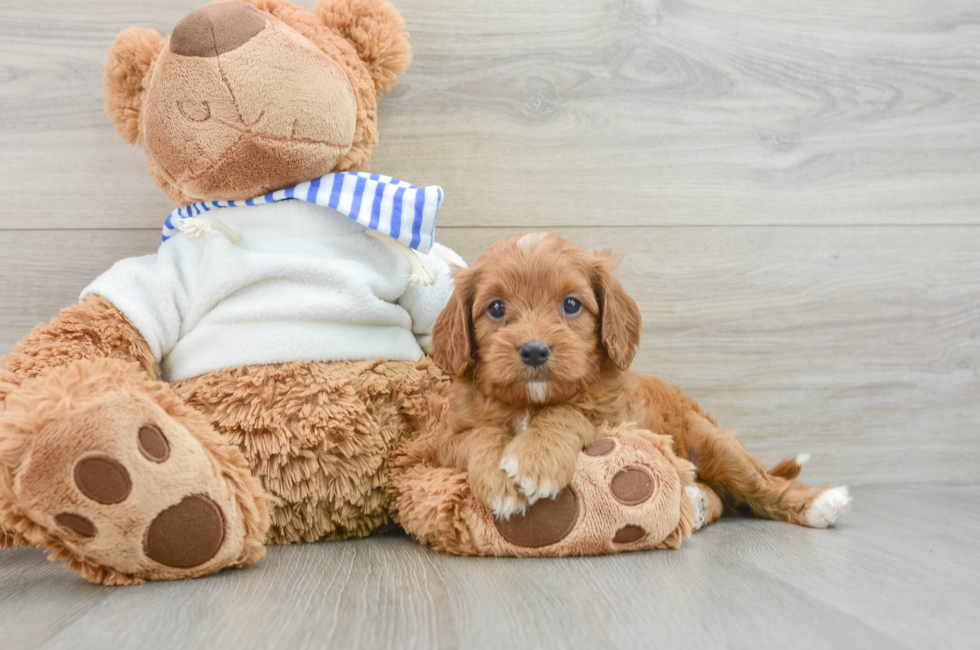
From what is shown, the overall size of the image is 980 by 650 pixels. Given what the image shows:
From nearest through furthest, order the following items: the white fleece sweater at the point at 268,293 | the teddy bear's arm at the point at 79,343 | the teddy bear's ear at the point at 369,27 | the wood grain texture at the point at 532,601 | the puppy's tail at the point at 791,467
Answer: the wood grain texture at the point at 532,601 → the teddy bear's arm at the point at 79,343 → the white fleece sweater at the point at 268,293 → the teddy bear's ear at the point at 369,27 → the puppy's tail at the point at 791,467

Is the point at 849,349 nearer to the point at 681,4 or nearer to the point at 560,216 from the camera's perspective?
the point at 560,216

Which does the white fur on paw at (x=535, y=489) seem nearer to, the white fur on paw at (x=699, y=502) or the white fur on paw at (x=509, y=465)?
the white fur on paw at (x=509, y=465)

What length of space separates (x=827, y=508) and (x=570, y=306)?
2.43 ft

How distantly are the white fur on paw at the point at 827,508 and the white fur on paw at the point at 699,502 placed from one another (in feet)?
0.76

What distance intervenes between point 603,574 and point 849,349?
1.26 metres

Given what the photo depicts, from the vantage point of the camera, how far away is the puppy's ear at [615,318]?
4.49 ft

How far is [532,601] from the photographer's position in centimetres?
101

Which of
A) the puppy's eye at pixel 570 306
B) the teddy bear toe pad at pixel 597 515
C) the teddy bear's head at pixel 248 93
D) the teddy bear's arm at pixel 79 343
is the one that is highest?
the teddy bear's head at pixel 248 93

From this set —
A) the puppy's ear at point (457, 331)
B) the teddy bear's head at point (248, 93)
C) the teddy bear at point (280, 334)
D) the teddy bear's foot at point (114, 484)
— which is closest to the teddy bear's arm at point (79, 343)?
the teddy bear at point (280, 334)

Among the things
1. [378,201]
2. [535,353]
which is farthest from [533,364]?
[378,201]

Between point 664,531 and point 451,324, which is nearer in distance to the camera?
point 664,531

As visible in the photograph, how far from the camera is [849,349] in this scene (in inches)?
80.1

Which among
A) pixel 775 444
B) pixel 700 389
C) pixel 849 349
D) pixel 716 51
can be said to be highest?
pixel 716 51

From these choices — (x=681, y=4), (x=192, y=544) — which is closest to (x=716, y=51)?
(x=681, y=4)
